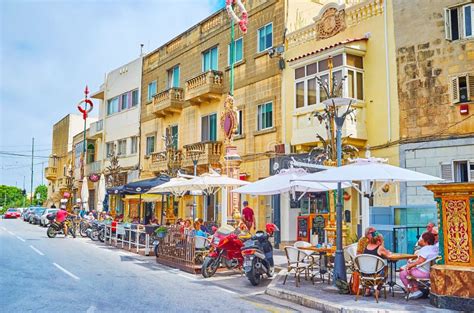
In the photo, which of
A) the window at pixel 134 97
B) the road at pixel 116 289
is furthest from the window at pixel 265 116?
the window at pixel 134 97

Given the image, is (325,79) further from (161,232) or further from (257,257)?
(257,257)

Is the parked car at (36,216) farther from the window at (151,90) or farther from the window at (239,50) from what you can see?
the window at (239,50)

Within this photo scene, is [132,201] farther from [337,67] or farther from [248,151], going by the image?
[337,67]

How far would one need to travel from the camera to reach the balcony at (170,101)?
28.6 m

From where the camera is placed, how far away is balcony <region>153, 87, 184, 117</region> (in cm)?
2862

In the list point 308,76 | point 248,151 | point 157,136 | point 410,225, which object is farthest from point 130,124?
point 410,225

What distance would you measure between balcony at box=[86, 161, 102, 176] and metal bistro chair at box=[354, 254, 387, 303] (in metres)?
34.8

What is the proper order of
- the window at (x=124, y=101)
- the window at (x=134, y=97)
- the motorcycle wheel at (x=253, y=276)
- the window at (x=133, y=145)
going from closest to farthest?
1. the motorcycle wheel at (x=253, y=276)
2. the window at (x=133, y=145)
3. the window at (x=134, y=97)
4. the window at (x=124, y=101)

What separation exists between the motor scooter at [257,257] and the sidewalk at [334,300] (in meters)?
0.72

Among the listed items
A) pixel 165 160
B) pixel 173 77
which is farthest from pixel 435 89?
pixel 173 77

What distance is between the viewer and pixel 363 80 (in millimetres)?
17547

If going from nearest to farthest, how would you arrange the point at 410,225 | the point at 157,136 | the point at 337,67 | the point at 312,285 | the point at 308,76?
the point at 312,285
the point at 410,225
the point at 337,67
the point at 308,76
the point at 157,136

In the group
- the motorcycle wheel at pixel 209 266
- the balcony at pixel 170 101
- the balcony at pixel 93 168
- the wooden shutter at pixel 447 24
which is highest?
the balcony at pixel 170 101

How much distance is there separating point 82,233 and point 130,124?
34.7ft
